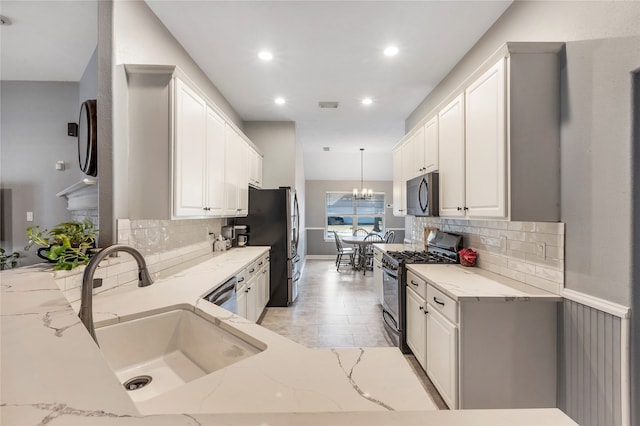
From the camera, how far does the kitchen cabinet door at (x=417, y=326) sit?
7.49 ft

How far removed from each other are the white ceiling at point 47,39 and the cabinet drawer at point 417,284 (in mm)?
3223

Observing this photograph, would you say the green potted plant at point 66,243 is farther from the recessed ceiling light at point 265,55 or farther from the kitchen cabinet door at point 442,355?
the kitchen cabinet door at point 442,355

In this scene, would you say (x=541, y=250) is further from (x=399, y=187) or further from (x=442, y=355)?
(x=399, y=187)

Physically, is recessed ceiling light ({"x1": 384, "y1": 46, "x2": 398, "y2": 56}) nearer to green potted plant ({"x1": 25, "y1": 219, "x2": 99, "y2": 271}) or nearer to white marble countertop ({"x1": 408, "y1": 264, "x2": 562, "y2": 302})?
white marble countertop ({"x1": 408, "y1": 264, "x2": 562, "y2": 302})

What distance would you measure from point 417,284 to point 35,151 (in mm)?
3706

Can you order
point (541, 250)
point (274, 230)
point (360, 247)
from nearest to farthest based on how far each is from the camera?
point (541, 250)
point (274, 230)
point (360, 247)

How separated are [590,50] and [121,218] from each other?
2980 mm

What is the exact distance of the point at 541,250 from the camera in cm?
182

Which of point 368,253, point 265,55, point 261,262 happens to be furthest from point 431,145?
point 368,253

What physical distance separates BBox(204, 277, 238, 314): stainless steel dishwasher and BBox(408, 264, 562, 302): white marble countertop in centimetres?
159

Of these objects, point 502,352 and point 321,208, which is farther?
point 321,208

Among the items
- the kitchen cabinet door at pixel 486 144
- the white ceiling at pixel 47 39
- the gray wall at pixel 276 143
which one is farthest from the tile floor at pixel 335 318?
the white ceiling at pixel 47 39

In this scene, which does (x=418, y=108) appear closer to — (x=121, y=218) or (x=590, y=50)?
(x=590, y=50)

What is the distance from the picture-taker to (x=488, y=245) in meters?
2.42
